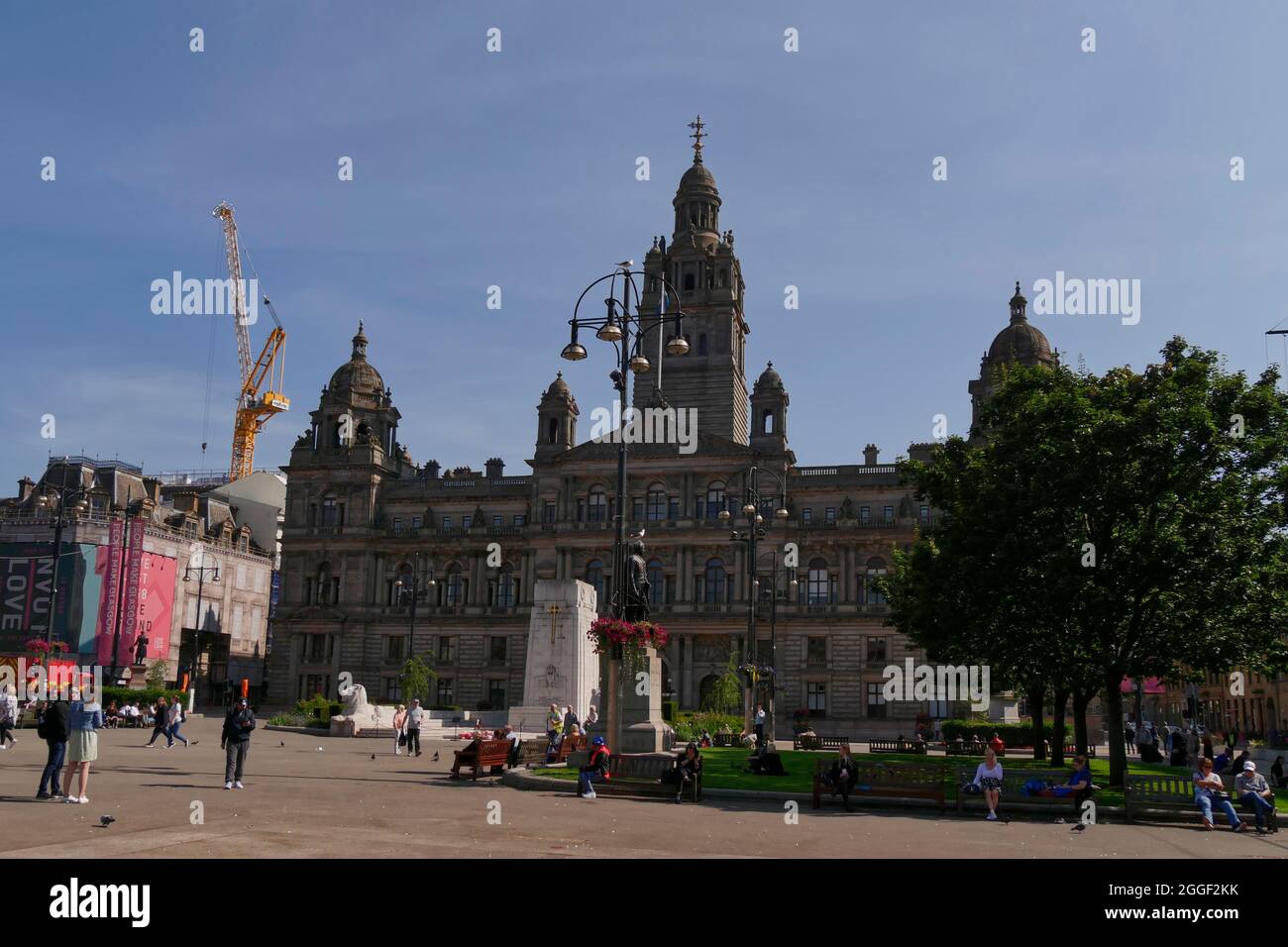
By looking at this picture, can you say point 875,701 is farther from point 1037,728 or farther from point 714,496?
point 1037,728

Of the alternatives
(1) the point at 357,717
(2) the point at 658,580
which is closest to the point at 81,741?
(1) the point at 357,717

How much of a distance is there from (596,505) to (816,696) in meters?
19.8

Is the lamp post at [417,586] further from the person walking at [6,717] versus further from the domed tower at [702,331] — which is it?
the person walking at [6,717]

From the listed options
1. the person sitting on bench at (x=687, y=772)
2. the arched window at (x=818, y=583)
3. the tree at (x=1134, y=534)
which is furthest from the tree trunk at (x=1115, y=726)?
the arched window at (x=818, y=583)

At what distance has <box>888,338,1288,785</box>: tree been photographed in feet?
90.8

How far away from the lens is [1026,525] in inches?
1173

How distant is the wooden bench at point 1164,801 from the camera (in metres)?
22.1

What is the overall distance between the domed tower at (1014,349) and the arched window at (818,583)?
45.6ft

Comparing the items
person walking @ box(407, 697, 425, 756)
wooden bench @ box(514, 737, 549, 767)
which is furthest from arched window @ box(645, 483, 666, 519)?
wooden bench @ box(514, 737, 549, 767)

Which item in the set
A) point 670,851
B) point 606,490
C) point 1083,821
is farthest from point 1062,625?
point 606,490

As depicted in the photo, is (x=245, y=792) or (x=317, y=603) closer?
(x=245, y=792)

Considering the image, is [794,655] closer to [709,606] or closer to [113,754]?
[709,606]

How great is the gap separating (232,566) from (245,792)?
8077 centimetres
